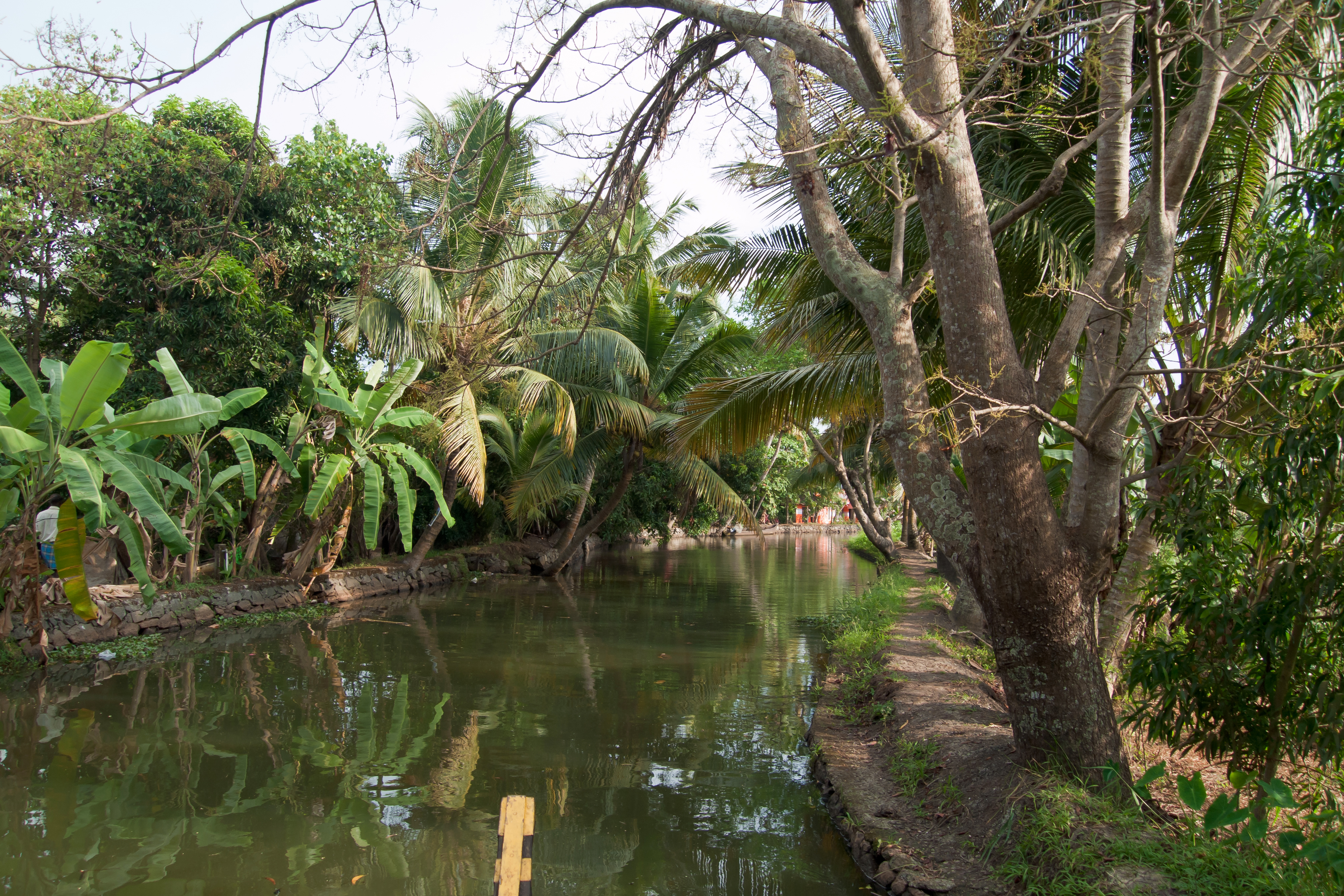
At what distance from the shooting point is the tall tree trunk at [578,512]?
1842cm

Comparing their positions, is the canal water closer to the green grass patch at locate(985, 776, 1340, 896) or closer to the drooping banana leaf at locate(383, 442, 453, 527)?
the green grass patch at locate(985, 776, 1340, 896)

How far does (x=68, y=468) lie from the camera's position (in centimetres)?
713

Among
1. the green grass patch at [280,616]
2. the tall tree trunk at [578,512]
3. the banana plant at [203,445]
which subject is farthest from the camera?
the tall tree trunk at [578,512]

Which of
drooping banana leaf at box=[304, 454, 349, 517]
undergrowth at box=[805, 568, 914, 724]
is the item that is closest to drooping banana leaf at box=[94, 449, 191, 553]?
drooping banana leaf at box=[304, 454, 349, 517]

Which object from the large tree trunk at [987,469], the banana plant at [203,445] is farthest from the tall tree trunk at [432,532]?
the large tree trunk at [987,469]

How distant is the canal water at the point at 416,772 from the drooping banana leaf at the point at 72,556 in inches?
32.1

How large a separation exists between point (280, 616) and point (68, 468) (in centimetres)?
515

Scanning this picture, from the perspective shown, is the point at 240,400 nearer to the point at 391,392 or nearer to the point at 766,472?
the point at 391,392

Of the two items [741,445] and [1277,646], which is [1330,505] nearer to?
[1277,646]

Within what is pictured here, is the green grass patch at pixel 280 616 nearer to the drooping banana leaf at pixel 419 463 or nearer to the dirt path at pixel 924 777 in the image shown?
the drooping banana leaf at pixel 419 463

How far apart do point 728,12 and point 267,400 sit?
10.6m

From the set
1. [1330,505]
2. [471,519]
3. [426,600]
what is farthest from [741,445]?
[471,519]

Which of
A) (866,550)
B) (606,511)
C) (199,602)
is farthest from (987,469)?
(866,550)

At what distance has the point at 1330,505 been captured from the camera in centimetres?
328
